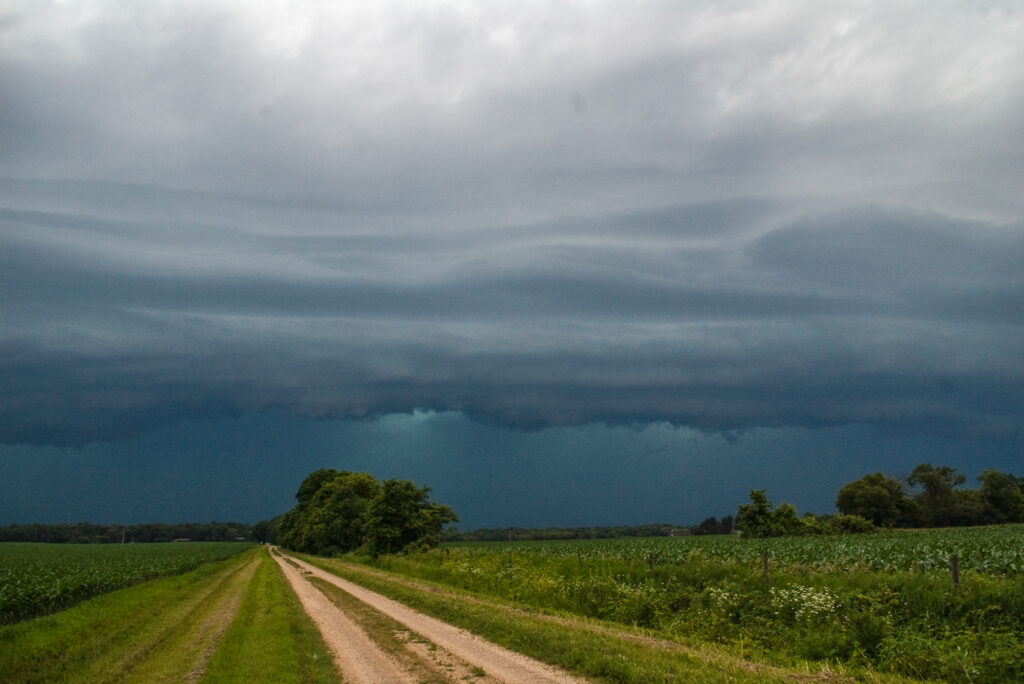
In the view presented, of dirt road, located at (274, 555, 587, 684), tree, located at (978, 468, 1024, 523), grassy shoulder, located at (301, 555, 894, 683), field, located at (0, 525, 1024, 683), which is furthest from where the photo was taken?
tree, located at (978, 468, 1024, 523)

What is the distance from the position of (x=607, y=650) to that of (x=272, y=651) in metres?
8.38

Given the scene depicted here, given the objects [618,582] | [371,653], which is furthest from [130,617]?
[618,582]

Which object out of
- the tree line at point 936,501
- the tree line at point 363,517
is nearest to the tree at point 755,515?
the tree line at point 936,501

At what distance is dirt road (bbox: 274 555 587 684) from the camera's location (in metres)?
13.6

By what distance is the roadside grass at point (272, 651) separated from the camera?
570 inches

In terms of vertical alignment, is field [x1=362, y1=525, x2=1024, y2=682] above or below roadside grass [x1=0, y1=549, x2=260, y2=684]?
above

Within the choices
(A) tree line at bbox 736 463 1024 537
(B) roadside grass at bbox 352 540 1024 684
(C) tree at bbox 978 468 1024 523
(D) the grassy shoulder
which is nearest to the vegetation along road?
(D) the grassy shoulder

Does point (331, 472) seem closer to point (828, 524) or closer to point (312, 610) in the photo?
point (828, 524)

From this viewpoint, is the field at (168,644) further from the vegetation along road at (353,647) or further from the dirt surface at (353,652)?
the dirt surface at (353,652)

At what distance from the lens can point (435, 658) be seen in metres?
15.3

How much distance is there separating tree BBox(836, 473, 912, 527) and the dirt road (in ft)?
334

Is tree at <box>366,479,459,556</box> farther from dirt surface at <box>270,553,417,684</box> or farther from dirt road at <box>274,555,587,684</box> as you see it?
dirt road at <box>274,555,587,684</box>

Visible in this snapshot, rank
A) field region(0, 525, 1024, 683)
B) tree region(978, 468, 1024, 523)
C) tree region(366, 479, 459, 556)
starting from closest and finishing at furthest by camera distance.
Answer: field region(0, 525, 1024, 683) → tree region(366, 479, 459, 556) → tree region(978, 468, 1024, 523)

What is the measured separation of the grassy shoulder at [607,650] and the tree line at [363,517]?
3941cm
